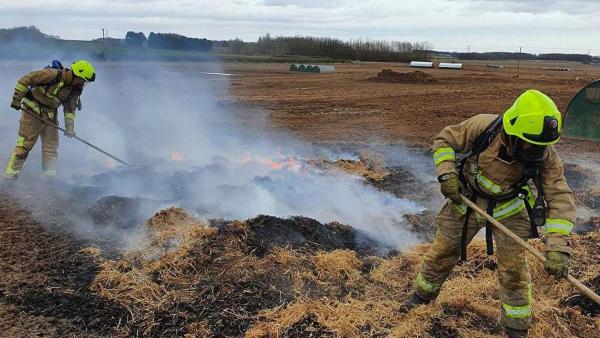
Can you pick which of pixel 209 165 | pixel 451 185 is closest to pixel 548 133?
pixel 451 185

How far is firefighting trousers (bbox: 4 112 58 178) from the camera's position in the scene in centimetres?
734

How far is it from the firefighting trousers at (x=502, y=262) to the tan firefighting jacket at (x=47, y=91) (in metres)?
5.96

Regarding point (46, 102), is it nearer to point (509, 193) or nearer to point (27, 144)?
point (27, 144)

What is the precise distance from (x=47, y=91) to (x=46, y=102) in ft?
0.57

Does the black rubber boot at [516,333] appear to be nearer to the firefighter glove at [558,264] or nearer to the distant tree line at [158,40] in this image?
the firefighter glove at [558,264]

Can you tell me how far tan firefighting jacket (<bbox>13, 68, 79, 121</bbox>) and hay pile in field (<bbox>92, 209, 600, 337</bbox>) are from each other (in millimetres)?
3175

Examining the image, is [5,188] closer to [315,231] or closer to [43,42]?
[315,231]

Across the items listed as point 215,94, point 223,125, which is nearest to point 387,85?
point 215,94

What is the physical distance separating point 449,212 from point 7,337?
11.5 ft

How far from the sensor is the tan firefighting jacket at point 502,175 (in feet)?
10.9

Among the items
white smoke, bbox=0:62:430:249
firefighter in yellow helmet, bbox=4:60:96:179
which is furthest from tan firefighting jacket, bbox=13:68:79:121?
white smoke, bbox=0:62:430:249

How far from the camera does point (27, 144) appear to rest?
24.2 feet

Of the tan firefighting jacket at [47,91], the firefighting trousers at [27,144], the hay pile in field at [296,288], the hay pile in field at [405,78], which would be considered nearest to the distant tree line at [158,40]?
the tan firefighting jacket at [47,91]

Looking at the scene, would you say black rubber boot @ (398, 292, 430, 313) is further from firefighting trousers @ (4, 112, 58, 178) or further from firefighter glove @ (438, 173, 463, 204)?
firefighting trousers @ (4, 112, 58, 178)
